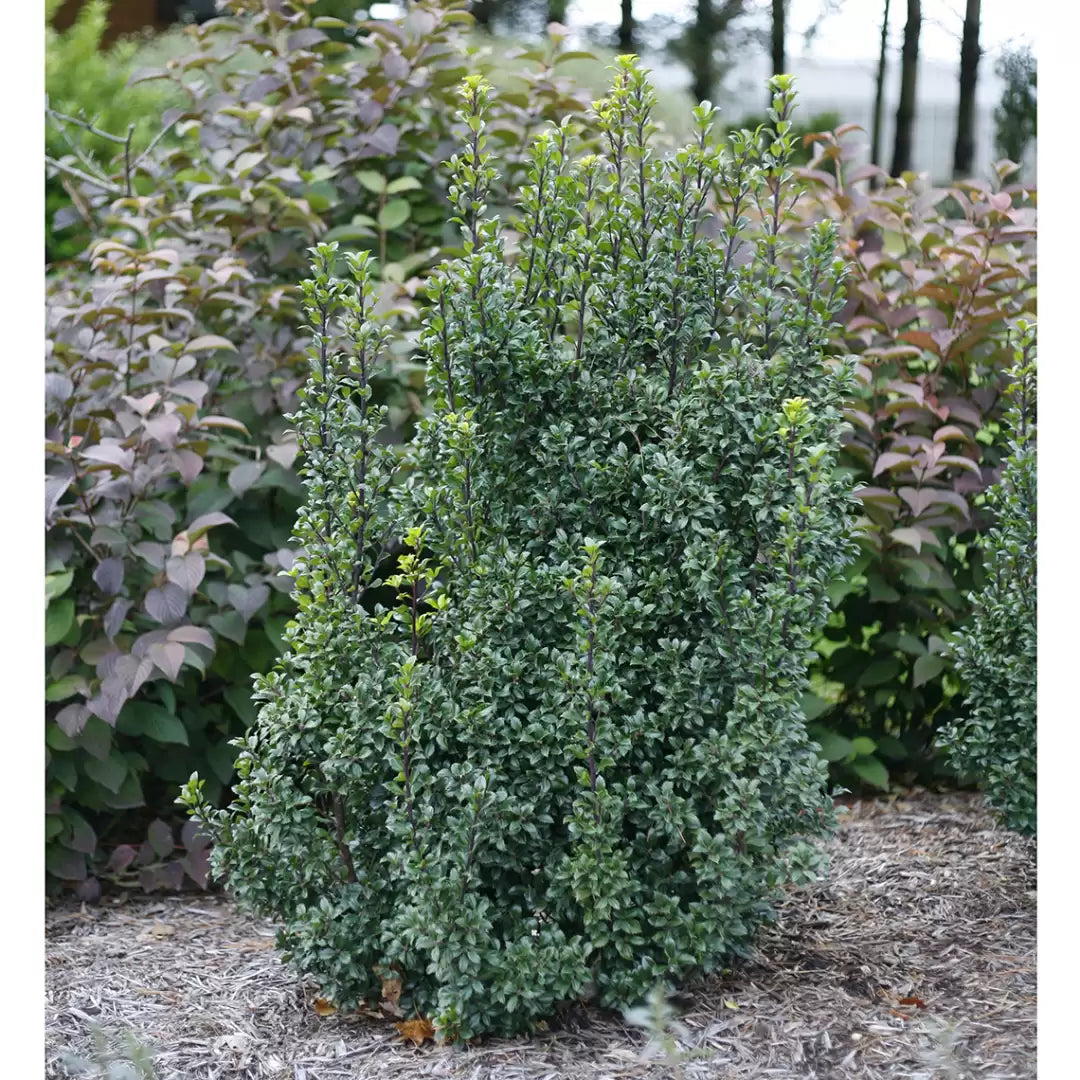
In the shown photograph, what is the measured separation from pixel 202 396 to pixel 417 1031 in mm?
1373

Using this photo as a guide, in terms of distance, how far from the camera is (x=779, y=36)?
7.67 meters

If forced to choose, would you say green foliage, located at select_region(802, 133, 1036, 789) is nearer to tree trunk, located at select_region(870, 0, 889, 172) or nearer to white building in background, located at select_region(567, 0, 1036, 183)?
white building in background, located at select_region(567, 0, 1036, 183)

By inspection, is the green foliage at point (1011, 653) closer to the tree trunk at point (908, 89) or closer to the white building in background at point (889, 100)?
the tree trunk at point (908, 89)

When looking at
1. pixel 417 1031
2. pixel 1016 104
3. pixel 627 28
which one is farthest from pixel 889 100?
pixel 417 1031

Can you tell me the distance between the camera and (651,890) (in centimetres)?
184

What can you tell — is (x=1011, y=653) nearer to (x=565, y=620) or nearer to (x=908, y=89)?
(x=565, y=620)

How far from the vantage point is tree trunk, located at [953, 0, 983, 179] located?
15.6 feet

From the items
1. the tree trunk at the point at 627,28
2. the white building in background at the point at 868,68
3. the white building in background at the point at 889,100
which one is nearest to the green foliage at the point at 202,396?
the white building in background at the point at 868,68

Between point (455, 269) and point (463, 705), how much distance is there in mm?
671

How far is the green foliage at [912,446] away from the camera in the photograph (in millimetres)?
2756

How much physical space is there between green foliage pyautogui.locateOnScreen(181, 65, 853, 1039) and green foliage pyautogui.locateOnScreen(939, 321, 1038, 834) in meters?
0.45

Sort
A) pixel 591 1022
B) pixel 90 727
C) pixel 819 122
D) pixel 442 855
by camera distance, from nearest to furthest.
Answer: pixel 442 855 < pixel 591 1022 < pixel 90 727 < pixel 819 122

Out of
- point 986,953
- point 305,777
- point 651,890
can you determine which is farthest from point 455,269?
point 986,953
